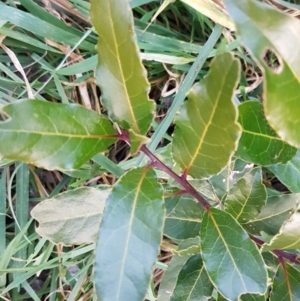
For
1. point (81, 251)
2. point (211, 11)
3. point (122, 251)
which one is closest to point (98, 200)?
point (122, 251)

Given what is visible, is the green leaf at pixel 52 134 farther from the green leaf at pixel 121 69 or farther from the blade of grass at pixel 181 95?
the blade of grass at pixel 181 95

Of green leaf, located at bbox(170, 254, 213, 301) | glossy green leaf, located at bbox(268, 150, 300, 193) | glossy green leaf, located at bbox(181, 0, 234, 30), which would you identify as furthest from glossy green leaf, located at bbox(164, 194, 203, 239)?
glossy green leaf, located at bbox(181, 0, 234, 30)

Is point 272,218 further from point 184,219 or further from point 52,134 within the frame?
point 52,134

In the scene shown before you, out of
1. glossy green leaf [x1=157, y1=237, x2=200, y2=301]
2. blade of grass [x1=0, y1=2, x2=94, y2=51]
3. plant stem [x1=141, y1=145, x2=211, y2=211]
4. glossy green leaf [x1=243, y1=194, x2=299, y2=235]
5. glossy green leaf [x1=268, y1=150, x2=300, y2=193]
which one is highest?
plant stem [x1=141, y1=145, x2=211, y2=211]

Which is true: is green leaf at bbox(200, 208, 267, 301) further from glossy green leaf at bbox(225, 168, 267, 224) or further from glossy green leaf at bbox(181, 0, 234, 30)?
glossy green leaf at bbox(181, 0, 234, 30)

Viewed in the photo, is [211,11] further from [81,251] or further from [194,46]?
[81,251]
